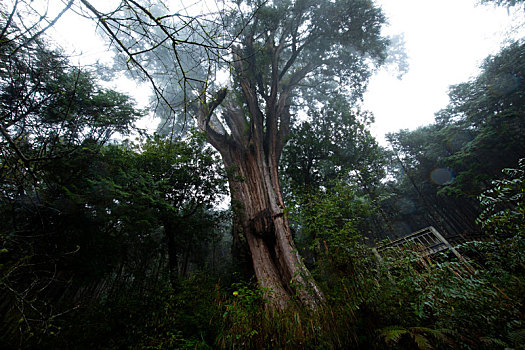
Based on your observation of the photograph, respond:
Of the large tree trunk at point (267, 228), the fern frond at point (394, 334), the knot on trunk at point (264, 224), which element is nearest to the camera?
the fern frond at point (394, 334)

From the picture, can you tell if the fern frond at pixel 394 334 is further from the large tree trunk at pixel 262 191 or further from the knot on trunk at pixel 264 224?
the knot on trunk at pixel 264 224

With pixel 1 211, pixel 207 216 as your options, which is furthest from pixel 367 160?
pixel 1 211

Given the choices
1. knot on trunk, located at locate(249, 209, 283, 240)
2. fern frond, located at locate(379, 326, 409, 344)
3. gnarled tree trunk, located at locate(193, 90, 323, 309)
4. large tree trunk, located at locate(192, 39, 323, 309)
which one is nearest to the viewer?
fern frond, located at locate(379, 326, 409, 344)

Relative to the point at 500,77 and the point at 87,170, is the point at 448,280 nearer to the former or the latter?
the point at 87,170

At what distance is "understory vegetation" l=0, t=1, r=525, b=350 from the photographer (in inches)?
62.1

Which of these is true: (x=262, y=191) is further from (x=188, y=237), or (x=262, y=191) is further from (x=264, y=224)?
(x=188, y=237)

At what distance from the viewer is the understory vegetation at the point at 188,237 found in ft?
5.17

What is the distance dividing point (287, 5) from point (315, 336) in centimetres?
848

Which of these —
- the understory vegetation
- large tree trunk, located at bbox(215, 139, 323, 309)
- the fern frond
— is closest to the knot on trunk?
large tree trunk, located at bbox(215, 139, 323, 309)

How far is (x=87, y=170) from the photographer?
12.0 feet

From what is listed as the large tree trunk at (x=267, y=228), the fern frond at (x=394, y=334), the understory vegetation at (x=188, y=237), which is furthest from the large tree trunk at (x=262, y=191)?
the fern frond at (x=394, y=334)

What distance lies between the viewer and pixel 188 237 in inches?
241

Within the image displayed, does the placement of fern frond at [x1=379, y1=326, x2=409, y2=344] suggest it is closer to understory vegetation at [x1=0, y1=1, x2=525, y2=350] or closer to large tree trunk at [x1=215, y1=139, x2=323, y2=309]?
understory vegetation at [x1=0, y1=1, x2=525, y2=350]

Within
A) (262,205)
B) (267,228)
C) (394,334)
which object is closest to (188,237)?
(262,205)
